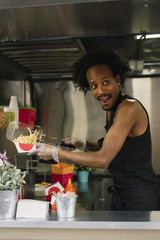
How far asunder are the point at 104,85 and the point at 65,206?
0.88m

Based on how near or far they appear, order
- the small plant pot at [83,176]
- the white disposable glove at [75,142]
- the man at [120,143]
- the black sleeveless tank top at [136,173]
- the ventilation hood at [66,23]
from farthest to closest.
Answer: the small plant pot at [83,176]
the white disposable glove at [75,142]
the black sleeveless tank top at [136,173]
the man at [120,143]
the ventilation hood at [66,23]

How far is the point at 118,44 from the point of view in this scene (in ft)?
10.7

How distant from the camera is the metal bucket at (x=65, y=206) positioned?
1603 millimetres

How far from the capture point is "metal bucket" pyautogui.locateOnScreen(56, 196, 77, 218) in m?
1.60

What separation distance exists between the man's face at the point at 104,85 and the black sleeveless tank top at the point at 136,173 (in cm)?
6

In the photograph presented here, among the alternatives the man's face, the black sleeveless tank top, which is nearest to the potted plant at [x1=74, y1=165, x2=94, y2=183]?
the black sleeveless tank top

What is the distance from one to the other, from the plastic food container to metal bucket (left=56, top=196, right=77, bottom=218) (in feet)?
1.17

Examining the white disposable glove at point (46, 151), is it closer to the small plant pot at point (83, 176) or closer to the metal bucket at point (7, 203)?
the metal bucket at point (7, 203)

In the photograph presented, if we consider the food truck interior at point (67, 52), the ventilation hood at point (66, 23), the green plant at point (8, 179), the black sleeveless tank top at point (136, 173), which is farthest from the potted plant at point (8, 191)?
the ventilation hood at point (66, 23)

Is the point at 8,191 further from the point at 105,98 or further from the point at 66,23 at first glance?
the point at 66,23

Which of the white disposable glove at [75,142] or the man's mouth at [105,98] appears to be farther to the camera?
the white disposable glove at [75,142]

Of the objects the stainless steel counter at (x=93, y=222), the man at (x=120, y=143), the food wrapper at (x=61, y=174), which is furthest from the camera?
the food wrapper at (x=61, y=174)

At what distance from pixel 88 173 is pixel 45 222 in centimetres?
204

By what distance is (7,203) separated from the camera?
5.30ft
